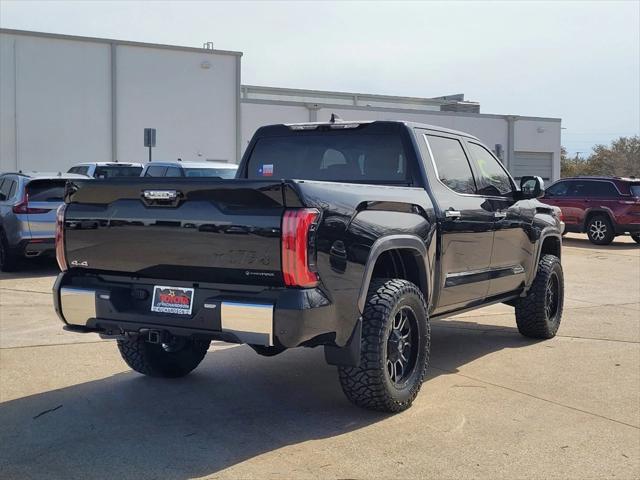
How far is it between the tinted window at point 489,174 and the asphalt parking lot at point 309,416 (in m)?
1.59

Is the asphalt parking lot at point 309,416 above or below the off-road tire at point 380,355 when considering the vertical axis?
below

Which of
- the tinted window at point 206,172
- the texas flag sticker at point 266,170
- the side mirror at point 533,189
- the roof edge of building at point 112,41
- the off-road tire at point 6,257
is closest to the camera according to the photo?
the texas flag sticker at point 266,170

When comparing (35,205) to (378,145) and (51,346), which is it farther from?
(378,145)

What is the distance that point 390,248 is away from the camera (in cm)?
517

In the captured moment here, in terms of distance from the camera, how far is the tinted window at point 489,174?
276 inches

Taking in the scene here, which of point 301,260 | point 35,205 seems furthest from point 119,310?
point 35,205

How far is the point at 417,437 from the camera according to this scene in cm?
488

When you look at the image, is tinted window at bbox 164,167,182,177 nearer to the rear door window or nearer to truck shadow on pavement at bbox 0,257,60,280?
truck shadow on pavement at bbox 0,257,60,280

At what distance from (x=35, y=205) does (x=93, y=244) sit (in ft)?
25.7

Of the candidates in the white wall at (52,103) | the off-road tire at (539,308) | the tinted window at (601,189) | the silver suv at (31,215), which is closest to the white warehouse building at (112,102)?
the white wall at (52,103)

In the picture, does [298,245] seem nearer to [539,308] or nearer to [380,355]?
[380,355]

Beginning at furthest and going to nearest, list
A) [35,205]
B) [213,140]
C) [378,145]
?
[213,140] → [35,205] → [378,145]

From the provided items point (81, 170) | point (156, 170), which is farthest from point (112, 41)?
point (156, 170)

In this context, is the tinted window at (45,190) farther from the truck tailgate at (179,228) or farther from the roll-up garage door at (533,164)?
the roll-up garage door at (533,164)
